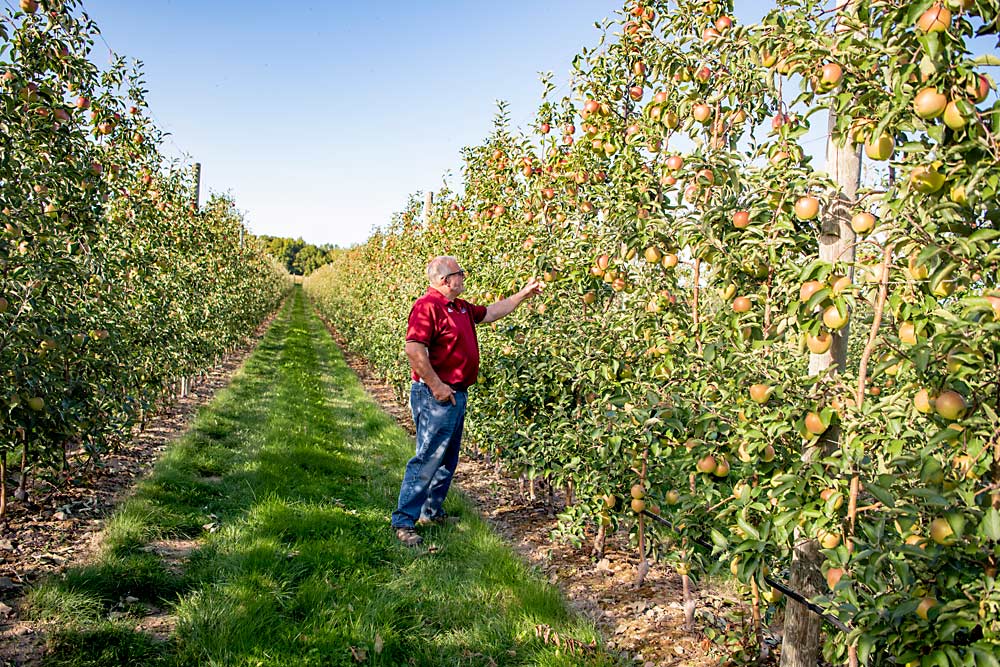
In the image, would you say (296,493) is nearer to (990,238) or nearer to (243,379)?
(990,238)

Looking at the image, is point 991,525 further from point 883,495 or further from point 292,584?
point 292,584

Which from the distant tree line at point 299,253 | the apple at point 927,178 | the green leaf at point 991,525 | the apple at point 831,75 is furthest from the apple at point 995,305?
the distant tree line at point 299,253

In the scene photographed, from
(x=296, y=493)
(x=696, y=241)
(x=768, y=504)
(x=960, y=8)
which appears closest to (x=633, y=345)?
(x=696, y=241)

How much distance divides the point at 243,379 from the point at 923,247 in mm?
9528

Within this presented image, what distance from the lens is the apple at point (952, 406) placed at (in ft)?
4.87

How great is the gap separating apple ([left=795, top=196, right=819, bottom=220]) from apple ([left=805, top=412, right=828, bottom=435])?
594mm

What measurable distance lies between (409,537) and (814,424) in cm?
270

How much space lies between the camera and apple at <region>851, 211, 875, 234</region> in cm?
173

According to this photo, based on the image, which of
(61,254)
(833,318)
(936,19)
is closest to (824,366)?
(833,318)

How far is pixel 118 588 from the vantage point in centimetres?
303

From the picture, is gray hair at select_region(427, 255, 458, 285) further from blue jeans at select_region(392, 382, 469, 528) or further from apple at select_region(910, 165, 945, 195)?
apple at select_region(910, 165, 945, 195)

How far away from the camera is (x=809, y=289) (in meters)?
1.74

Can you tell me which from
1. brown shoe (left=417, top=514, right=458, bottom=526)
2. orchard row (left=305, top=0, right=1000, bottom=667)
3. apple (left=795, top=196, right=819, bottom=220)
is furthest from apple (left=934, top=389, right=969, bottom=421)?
brown shoe (left=417, top=514, right=458, bottom=526)

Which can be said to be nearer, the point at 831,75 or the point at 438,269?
the point at 831,75
